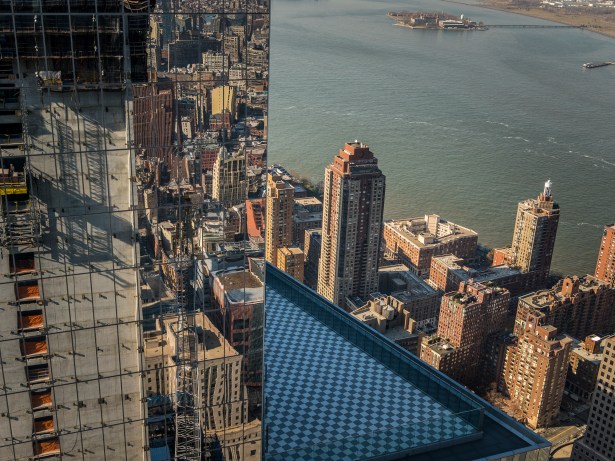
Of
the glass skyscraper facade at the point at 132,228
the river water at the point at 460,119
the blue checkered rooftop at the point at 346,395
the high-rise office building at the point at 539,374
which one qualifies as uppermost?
the glass skyscraper facade at the point at 132,228

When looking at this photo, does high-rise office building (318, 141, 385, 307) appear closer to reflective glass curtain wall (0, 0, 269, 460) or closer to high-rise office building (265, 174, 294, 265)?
high-rise office building (265, 174, 294, 265)

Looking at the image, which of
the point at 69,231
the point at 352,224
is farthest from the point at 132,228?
the point at 352,224

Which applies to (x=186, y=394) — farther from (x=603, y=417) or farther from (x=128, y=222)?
(x=603, y=417)

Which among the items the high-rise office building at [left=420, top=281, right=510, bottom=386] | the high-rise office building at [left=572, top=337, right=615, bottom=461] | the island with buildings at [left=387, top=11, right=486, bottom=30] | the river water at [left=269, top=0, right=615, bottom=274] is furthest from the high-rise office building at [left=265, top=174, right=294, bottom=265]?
the island with buildings at [left=387, top=11, right=486, bottom=30]

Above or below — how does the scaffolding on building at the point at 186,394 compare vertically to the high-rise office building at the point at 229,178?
below

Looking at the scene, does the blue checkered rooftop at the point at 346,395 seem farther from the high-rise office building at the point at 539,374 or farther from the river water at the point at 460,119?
the river water at the point at 460,119

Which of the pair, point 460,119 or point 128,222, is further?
point 460,119

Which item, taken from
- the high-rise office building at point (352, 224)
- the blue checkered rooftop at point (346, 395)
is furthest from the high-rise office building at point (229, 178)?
the high-rise office building at point (352, 224)
